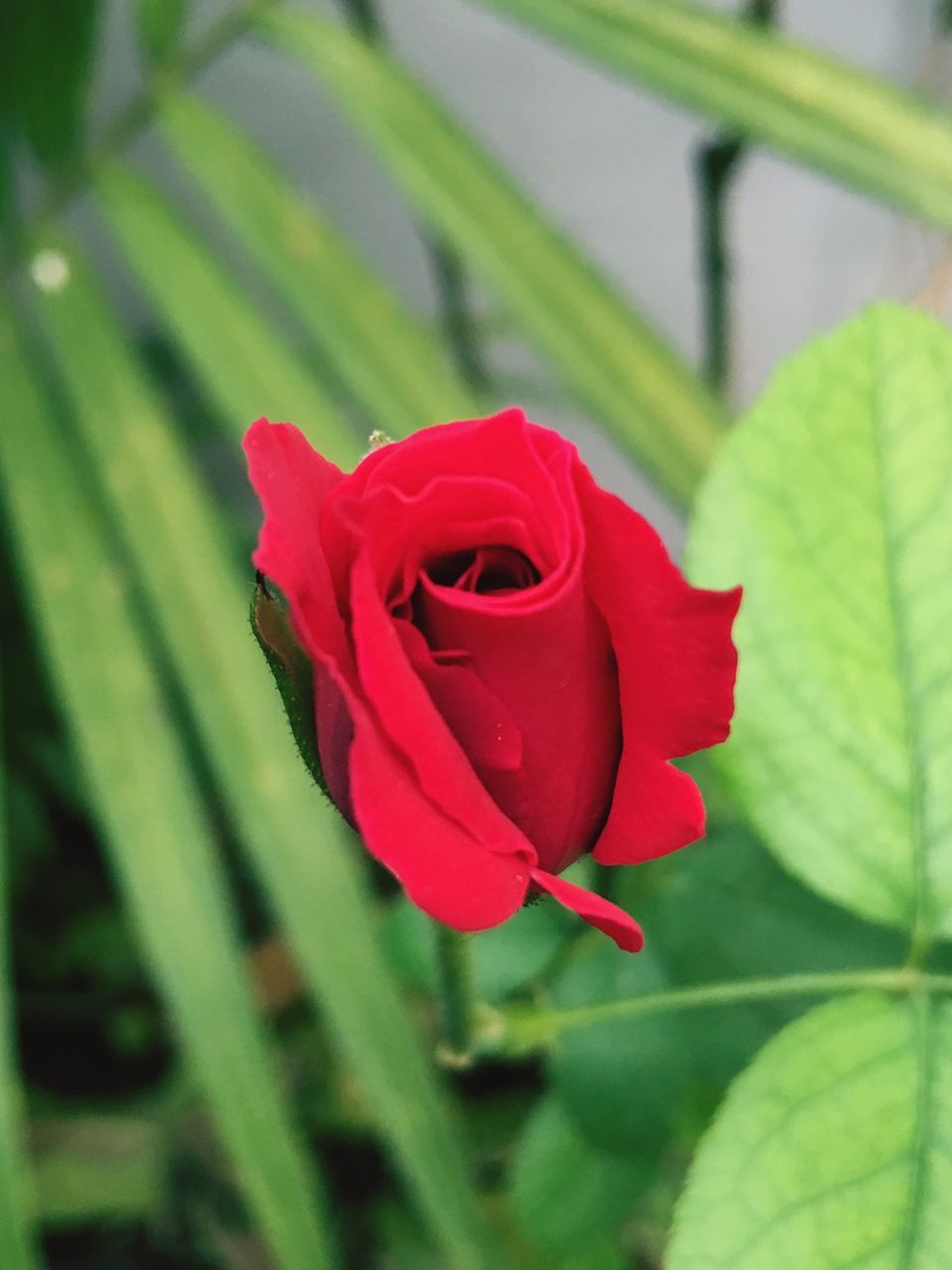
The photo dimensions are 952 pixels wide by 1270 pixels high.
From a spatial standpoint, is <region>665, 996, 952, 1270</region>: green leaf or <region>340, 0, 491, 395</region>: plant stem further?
<region>340, 0, 491, 395</region>: plant stem

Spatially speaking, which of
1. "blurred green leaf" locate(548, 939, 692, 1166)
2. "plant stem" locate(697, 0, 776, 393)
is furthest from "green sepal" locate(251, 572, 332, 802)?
"plant stem" locate(697, 0, 776, 393)

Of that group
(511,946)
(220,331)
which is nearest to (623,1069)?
(511,946)

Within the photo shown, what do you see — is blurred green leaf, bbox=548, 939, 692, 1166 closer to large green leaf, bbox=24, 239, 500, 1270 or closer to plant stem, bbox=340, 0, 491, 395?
large green leaf, bbox=24, 239, 500, 1270

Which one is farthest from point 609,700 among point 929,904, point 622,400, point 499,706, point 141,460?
point 141,460

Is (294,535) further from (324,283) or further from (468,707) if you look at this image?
(324,283)

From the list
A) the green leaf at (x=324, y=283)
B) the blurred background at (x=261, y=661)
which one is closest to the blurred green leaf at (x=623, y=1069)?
the blurred background at (x=261, y=661)

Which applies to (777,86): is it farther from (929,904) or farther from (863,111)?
(929,904)
